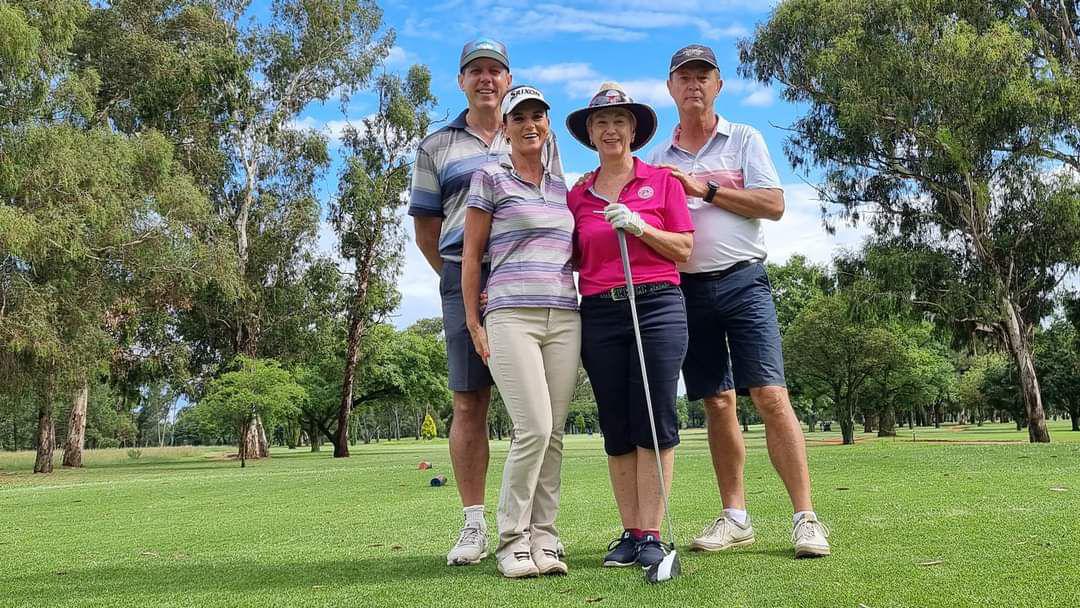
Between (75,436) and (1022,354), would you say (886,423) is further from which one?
(75,436)

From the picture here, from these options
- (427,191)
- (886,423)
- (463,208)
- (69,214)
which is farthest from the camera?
(886,423)

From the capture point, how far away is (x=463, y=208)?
414 centimetres

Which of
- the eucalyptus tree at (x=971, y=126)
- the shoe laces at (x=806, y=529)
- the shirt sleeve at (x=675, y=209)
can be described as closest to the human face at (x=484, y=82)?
the shirt sleeve at (x=675, y=209)

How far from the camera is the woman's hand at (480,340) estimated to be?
12.2 feet

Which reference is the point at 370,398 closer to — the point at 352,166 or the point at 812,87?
the point at 352,166

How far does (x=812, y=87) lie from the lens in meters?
24.2

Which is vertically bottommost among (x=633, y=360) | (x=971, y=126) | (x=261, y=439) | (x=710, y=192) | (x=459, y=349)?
(x=261, y=439)

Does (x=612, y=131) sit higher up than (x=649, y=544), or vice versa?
(x=612, y=131)

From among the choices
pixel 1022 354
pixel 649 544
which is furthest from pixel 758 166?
pixel 1022 354

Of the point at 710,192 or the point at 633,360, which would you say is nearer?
the point at 633,360

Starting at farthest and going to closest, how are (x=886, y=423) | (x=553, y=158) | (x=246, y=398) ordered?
1. (x=886, y=423)
2. (x=246, y=398)
3. (x=553, y=158)

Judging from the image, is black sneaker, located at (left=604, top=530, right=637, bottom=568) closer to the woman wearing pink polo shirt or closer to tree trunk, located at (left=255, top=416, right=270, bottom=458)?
the woman wearing pink polo shirt

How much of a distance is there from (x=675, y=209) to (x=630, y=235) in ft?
0.79

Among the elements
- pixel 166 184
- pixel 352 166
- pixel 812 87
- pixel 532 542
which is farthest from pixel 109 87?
pixel 532 542
